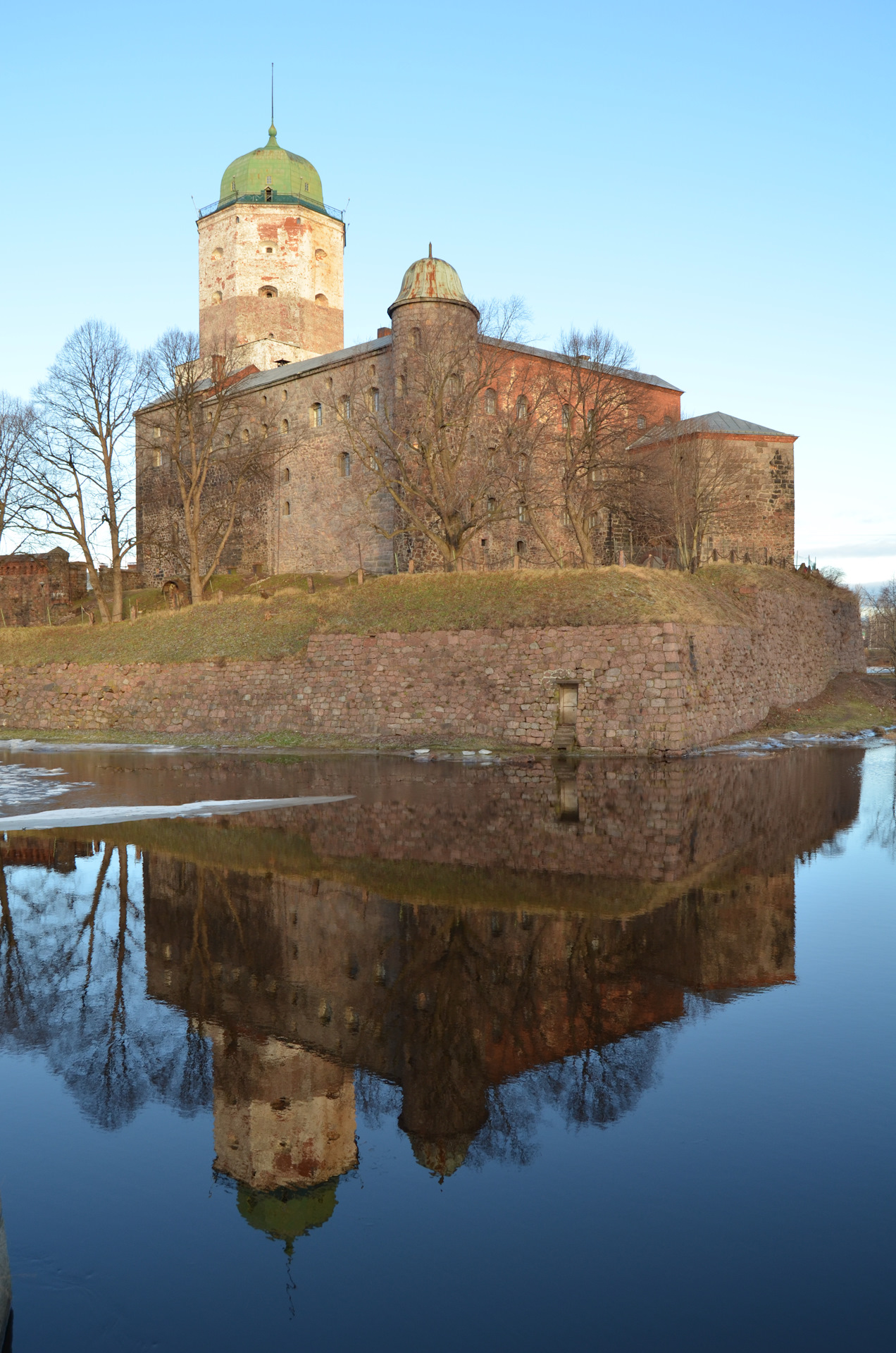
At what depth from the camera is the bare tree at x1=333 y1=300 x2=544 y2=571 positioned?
33688 millimetres

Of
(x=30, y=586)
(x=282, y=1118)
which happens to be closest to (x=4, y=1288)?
(x=282, y=1118)

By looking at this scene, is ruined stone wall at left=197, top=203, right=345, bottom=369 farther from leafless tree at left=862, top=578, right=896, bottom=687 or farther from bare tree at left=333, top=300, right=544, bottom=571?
leafless tree at left=862, top=578, right=896, bottom=687

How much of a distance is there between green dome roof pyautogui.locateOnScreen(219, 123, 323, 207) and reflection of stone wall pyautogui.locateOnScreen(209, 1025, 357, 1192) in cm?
5724

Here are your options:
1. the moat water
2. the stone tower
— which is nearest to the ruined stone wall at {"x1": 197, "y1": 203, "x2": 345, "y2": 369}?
the stone tower

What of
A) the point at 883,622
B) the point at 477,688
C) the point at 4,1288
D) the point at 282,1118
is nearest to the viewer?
the point at 4,1288

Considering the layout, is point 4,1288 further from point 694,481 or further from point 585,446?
point 694,481

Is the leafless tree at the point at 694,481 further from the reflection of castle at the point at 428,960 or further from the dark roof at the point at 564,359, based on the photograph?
the reflection of castle at the point at 428,960

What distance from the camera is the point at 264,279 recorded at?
54.7 metres

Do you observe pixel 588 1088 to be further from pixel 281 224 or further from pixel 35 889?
pixel 281 224

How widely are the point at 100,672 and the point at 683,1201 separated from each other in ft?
101

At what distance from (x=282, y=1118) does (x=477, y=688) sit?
20255mm

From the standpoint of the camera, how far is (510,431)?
33969mm

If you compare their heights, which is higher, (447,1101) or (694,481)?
(694,481)

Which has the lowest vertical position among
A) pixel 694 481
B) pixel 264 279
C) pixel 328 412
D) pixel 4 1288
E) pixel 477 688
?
pixel 4 1288
